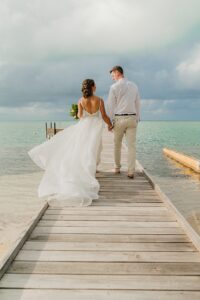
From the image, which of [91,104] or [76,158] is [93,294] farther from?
[91,104]

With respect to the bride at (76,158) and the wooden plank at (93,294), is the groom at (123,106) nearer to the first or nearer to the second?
the bride at (76,158)

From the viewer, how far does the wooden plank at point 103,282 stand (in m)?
3.19

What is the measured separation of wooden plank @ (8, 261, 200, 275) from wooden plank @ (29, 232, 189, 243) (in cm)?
67

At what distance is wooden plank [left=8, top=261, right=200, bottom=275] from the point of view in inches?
136

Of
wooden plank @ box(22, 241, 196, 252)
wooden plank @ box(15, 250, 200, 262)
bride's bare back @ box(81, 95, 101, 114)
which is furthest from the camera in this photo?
bride's bare back @ box(81, 95, 101, 114)

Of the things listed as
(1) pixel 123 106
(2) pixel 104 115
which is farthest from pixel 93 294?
(1) pixel 123 106

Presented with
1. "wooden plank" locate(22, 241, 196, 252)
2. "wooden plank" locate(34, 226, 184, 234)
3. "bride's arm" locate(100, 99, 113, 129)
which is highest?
"bride's arm" locate(100, 99, 113, 129)

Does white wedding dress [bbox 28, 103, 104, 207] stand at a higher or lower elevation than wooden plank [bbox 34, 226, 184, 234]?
higher

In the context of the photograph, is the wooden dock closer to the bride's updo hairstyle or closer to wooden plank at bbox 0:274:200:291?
wooden plank at bbox 0:274:200:291

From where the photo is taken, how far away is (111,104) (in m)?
7.91

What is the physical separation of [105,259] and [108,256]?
3.5 inches

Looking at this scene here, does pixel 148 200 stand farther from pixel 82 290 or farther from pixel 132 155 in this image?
pixel 82 290

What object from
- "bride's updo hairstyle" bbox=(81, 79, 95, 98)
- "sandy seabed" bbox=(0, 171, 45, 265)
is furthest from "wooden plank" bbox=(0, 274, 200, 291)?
"bride's updo hairstyle" bbox=(81, 79, 95, 98)

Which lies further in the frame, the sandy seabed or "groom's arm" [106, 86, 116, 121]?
the sandy seabed
